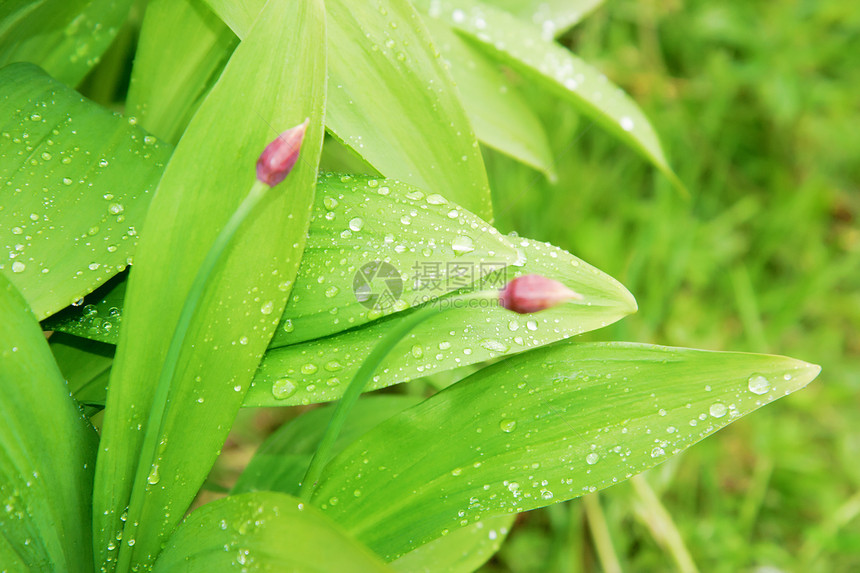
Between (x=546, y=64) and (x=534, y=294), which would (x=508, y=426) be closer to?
(x=534, y=294)

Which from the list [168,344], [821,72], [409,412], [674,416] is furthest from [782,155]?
[168,344]

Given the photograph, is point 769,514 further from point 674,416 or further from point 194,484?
point 194,484

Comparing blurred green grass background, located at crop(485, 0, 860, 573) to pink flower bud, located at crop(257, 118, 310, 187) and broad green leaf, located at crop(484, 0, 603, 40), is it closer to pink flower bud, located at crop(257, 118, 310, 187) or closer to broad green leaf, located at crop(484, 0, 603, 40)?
broad green leaf, located at crop(484, 0, 603, 40)

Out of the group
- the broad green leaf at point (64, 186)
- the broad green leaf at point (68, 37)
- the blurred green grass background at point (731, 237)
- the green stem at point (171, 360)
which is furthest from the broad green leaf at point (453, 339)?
the blurred green grass background at point (731, 237)

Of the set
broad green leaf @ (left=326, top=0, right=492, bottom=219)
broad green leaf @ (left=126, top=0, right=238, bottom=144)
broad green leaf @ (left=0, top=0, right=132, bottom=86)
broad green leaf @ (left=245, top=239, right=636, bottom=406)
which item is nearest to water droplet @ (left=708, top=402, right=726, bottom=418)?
broad green leaf @ (left=245, top=239, right=636, bottom=406)

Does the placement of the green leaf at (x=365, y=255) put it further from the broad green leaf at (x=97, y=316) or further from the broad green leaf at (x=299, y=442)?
the broad green leaf at (x=299, y=442)

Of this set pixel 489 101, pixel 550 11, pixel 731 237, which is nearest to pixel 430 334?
pixel 489 101

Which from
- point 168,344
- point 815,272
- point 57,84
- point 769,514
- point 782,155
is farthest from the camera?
point 782,155

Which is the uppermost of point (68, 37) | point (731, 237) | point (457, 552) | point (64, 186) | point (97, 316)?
point (68, 37)
